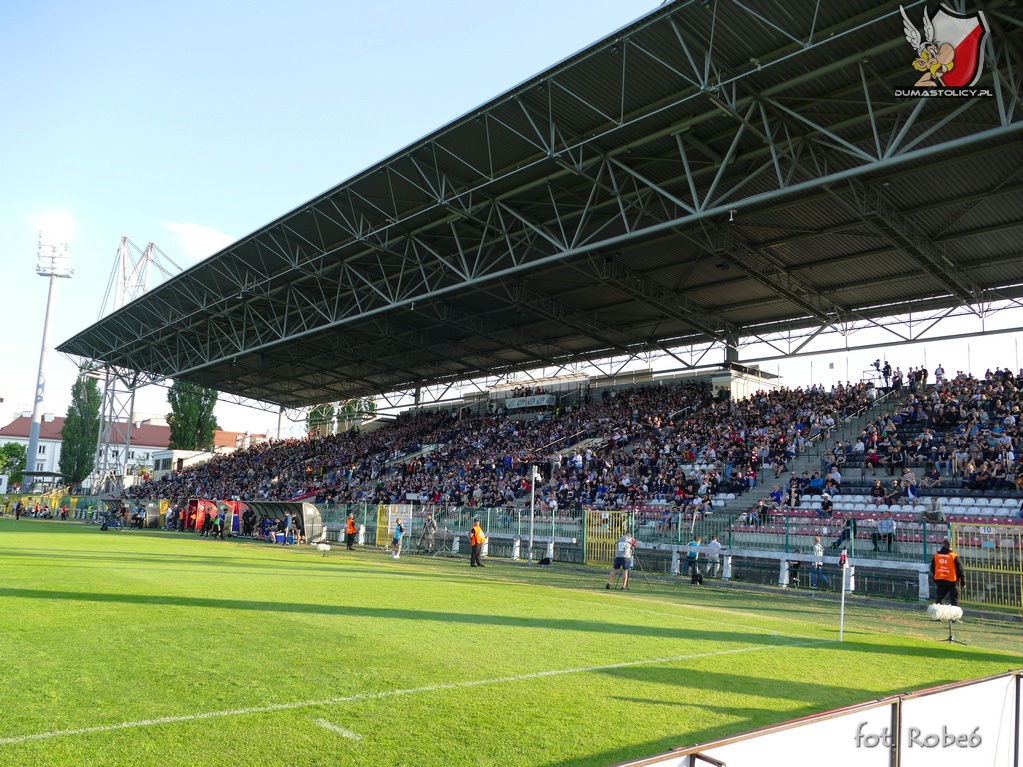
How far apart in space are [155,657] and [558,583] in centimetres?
1290

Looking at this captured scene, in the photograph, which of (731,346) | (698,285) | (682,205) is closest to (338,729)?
(682,205)

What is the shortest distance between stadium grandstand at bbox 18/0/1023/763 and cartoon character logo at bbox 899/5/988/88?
18 cm

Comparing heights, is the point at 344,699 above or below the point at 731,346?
below

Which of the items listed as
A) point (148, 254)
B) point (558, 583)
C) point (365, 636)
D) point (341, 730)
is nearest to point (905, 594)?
point (558, 583)

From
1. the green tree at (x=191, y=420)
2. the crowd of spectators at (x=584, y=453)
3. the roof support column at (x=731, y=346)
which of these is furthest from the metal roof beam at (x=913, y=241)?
the green tree at (x=191, y=420)

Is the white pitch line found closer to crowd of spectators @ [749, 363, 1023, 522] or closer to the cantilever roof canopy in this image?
the cantilever roof canopy

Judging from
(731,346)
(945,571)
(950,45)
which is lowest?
(945,571)

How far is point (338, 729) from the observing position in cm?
552

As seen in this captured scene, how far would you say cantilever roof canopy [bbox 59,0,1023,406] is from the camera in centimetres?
1844

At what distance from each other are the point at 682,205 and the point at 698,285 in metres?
12.3

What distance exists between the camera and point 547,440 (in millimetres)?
42062

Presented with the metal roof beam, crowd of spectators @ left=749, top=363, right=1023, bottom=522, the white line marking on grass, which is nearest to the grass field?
the white line marking on grass

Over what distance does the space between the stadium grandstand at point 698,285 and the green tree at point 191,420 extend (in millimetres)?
27422

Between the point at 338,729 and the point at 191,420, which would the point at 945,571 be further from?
the point at 191,420
